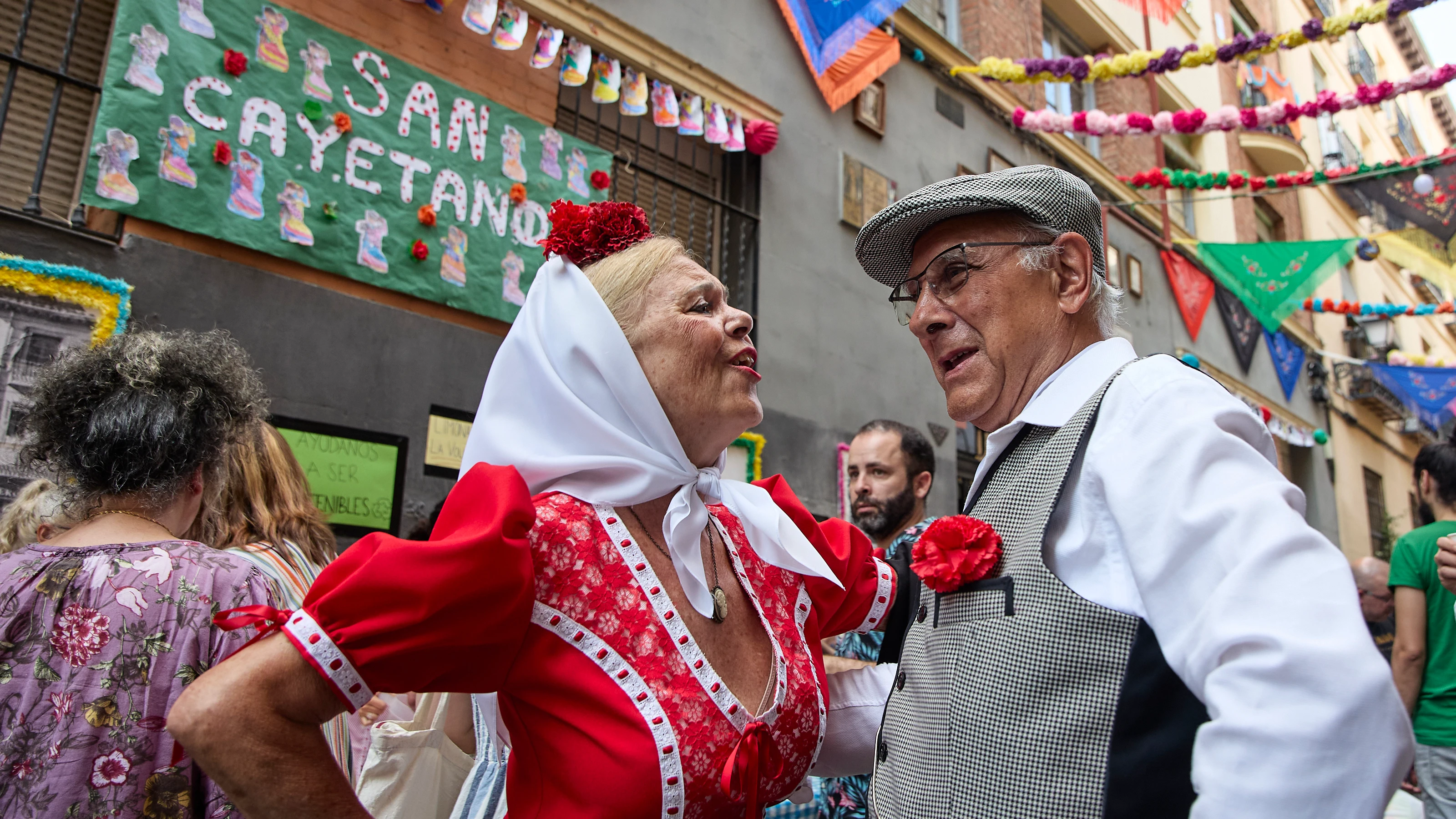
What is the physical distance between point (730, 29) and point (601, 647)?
6728mm

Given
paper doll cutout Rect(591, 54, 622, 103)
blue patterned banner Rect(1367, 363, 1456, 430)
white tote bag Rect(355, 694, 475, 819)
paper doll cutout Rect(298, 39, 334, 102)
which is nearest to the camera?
white tote bag Rect(355, 694, 475, 819)

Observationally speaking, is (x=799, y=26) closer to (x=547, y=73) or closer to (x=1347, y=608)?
(x=547, y=73)

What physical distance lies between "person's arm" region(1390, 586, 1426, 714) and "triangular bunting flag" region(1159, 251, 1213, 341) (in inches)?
399

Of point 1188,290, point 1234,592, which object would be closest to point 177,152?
point 1234,592

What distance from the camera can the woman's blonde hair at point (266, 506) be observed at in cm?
266

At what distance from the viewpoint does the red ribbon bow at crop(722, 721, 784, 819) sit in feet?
4.87

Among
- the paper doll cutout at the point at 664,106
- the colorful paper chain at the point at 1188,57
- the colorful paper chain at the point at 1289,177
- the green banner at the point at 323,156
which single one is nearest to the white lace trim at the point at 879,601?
the green banner at the point at 323,156

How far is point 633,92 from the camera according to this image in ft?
20.7

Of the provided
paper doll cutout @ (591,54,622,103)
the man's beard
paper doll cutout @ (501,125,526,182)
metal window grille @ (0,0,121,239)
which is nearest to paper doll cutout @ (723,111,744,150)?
paper doll cutout @ (591,54,622,103)

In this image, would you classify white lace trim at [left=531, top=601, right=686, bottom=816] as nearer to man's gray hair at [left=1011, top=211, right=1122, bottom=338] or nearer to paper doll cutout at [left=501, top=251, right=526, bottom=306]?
man's gray hair at [left=1011, top=211, right=1122, bottom=338]

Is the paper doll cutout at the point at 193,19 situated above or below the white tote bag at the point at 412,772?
above

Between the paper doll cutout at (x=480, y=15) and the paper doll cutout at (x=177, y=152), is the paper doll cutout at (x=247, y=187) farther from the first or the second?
the paper doll cutout at (x=480, y=15)

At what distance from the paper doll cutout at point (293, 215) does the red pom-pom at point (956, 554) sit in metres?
4.19

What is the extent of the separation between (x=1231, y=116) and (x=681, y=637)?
9.33 m
